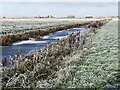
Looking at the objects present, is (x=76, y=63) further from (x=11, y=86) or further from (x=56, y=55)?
(x=11, y=86)

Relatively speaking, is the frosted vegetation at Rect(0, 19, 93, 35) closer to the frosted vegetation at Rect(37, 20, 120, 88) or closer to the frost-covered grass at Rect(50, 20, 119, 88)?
the frost-covered grass at Rect(50, 20, 119, 88)

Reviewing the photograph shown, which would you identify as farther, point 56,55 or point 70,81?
point 56,55

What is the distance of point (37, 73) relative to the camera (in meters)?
15.1

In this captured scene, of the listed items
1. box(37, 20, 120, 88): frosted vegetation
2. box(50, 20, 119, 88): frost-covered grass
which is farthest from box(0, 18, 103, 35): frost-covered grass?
box(37, 20, 120, 88): frosted vegetation

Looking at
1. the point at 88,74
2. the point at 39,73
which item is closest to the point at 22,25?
the point at 39,73

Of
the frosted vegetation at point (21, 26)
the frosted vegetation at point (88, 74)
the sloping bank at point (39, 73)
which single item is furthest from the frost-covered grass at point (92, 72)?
the frosted vegetation at point (21, 26)

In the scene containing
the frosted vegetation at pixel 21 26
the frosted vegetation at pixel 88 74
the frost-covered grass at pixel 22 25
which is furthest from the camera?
the frost-covered grass at pixel 22 25

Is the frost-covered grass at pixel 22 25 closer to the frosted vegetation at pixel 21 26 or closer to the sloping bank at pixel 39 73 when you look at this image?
the frosted vegetation at pixel 21 26

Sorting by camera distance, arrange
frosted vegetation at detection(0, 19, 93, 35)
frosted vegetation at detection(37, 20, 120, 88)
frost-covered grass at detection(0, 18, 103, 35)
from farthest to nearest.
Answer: frost-covered grass at detection(0, 18, 103, 35) < frosted vegetation at detection(0, 19, 93, 35) < frosted vegetation at detection(37, 20, 120, 88)

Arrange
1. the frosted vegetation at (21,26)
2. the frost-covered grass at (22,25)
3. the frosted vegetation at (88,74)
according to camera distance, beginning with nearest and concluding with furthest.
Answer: the frosted vegetation at (88,74)
the frosted vegetation at (21,26)
the frost-covered grass at (22,25)

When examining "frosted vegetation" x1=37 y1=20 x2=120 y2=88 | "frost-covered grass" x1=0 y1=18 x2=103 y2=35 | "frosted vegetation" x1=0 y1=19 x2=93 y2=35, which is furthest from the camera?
"frost-covered grass" x1=0 y1=18 x2=103 y2=35

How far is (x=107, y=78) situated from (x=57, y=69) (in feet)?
9.03

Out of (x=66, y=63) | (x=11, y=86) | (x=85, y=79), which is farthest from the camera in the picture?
(x=66, y=63)

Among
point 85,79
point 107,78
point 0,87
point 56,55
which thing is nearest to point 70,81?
point 85,79
